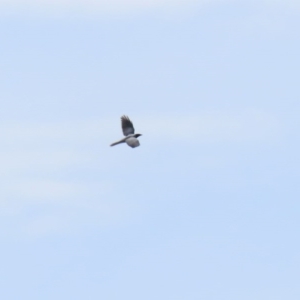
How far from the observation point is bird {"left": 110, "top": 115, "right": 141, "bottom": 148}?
11989cm

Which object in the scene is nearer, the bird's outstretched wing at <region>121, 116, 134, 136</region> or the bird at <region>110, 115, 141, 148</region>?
the bird at <region>110, 115, 141, 148</region>

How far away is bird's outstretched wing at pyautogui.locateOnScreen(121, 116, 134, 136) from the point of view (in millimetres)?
126188

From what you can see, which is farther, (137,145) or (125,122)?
(125,122)

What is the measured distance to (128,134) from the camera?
12556 cm

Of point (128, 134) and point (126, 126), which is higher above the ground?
point (126, 126)

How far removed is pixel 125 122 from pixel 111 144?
6898mm

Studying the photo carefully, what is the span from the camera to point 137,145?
118 m

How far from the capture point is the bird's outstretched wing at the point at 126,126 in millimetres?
126188

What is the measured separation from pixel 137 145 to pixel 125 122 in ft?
34.2

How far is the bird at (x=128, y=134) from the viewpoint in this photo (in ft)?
393

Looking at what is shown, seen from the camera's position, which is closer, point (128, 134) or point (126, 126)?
point (128, 134)

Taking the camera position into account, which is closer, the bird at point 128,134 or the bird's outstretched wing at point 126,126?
the bird at point 128,134

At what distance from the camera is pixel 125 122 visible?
128 m

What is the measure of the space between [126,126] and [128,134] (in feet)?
7.23
